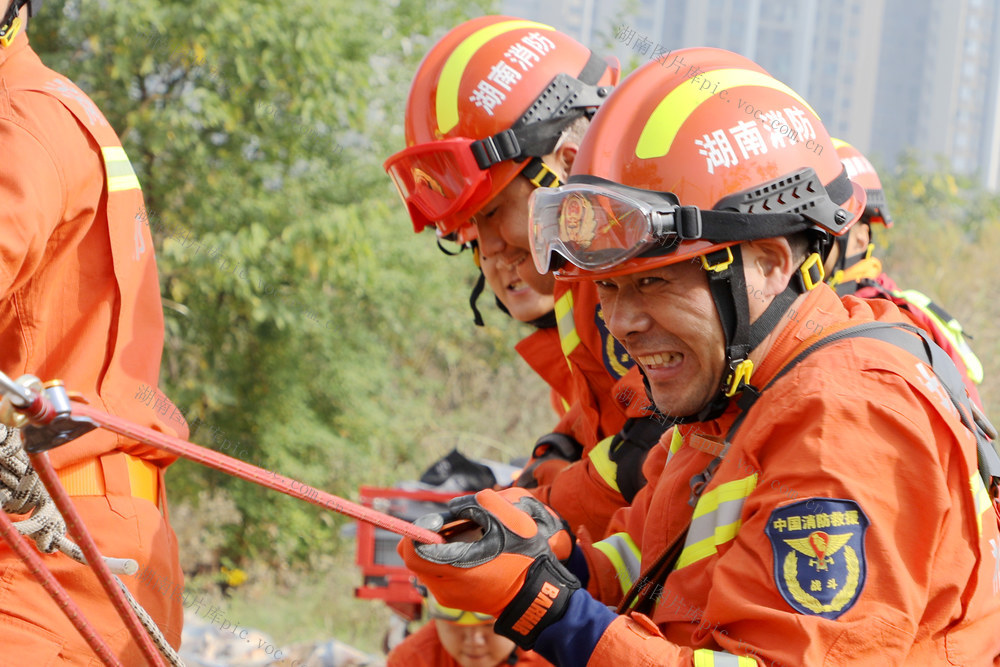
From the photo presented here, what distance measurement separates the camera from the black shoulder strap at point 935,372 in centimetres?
200

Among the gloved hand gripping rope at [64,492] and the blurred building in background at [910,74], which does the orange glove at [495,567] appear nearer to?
the gloved hand gripping rope at [64,492]

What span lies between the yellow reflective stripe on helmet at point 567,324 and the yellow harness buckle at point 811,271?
3.58 ft

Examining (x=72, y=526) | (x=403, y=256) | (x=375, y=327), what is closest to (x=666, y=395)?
(x=72, y=526)

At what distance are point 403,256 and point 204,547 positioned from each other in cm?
311

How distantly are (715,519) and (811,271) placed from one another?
60 centimetres

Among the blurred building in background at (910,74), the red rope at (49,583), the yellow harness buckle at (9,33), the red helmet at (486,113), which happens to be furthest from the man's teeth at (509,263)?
the blurred building in background at (910,74)

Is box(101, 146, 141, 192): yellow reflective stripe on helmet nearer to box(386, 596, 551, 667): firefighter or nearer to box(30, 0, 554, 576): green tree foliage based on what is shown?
box(386, 596, 551, 667): firefighter

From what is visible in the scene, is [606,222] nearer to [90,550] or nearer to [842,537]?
[842,537]

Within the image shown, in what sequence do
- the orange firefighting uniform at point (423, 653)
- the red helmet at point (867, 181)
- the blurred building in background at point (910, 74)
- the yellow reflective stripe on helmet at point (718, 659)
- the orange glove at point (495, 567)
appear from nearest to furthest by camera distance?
the yellow reflective stripe on helmet at point (718, 659) < the orange glove at point (495, 567) < the orange firefighting uniform at point (423, 653) < the red helmet at point (867, 181) < the blurred building in background at point (910, 74)

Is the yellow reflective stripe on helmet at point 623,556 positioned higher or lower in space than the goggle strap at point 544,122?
lower

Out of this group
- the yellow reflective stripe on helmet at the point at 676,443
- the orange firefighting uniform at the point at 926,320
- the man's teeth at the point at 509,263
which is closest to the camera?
the yellow reflective stripe on helmet at the point at 676,443

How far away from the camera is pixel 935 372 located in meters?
2.05

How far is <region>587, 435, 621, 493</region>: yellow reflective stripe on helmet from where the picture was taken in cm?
311

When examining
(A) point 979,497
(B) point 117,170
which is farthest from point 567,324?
(A) point 979,497
